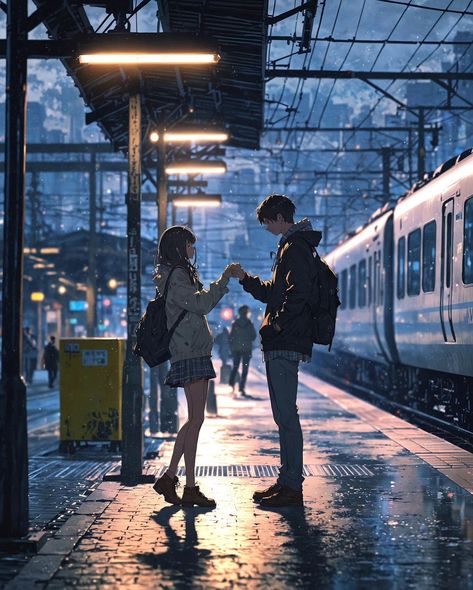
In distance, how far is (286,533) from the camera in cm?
706

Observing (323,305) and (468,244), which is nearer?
(323,305)

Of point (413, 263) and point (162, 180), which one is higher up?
point (162, 180)

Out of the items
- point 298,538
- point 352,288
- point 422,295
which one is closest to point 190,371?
point 298,538

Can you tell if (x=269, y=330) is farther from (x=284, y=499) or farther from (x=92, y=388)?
(x=92, y=388)

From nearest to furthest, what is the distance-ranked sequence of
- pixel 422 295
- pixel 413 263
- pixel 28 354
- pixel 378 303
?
1. pixel 422 295
2. pixel 413 263
3. pixel 378 303
4. pixel 28 354

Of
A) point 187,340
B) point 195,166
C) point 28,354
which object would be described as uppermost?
point 195,166

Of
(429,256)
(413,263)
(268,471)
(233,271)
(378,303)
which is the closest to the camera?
(233,271)

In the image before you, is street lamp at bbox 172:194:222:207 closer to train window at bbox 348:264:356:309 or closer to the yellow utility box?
the yellow utility box

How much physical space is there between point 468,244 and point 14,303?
7.71m

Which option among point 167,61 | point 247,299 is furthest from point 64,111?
point 167,61

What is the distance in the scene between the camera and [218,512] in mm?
7941

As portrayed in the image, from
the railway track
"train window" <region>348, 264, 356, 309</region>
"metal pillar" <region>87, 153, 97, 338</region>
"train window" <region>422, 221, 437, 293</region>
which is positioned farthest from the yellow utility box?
"metal pillar" <region>87, 153, 97, 338</region>

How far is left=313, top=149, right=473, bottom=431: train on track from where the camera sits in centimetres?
1401

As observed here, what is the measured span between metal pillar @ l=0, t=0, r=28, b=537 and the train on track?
24.4 ft
